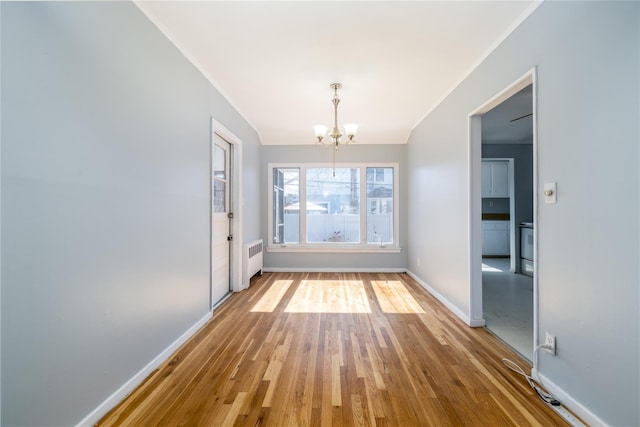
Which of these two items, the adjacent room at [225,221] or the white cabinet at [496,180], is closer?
the adjacent room at [225,221]

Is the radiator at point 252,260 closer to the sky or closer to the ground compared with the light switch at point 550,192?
closer to the ground

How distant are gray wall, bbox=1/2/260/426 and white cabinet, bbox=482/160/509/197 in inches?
259

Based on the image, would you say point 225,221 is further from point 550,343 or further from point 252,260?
point 550,343

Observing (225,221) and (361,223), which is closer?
(225,221)

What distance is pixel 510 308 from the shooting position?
10.4 feet

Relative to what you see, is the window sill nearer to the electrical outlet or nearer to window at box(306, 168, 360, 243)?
window at box(306, 168, 360, 243)

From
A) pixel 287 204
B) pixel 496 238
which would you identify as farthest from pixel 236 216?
pixel 496 238

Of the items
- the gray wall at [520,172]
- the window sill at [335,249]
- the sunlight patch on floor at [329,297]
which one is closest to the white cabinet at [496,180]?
the gray wall at [520,172]

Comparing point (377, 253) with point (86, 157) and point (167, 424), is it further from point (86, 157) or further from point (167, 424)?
point (86, 157)

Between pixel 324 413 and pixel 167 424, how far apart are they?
33.8 inches

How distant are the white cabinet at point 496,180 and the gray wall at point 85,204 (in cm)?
657

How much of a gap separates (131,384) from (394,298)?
9.54ft

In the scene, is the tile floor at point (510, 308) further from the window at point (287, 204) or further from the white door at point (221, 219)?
the window at point (287, 204)

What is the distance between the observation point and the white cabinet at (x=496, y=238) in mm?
6545
